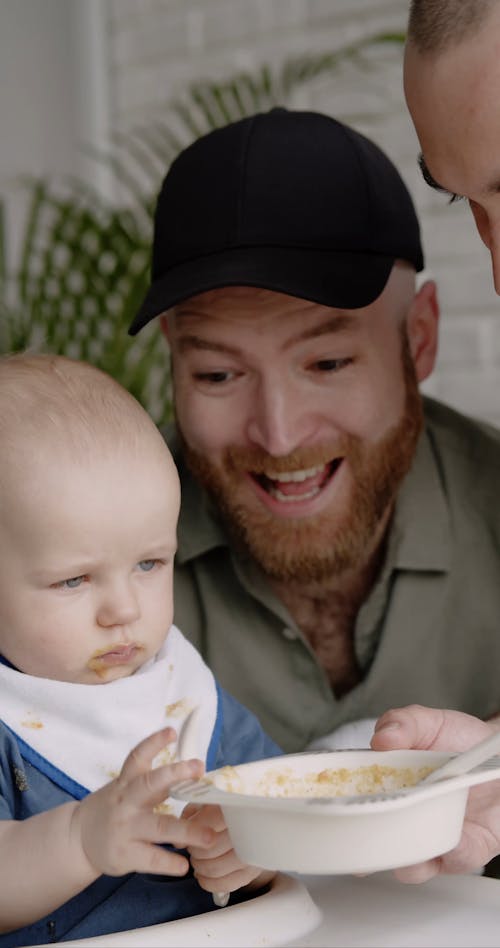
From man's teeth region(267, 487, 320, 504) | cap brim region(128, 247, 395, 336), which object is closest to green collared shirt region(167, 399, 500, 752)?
man's teeth region(267, 487, 320, 504)

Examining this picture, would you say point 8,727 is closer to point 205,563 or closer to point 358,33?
point 205,563

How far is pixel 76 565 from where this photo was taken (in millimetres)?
1156

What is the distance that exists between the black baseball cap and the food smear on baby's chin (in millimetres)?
601

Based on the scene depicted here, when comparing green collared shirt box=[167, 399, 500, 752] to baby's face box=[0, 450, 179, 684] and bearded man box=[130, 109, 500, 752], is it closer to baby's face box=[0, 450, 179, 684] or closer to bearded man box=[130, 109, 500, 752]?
bearded man box=[130, 109, 500, 752]

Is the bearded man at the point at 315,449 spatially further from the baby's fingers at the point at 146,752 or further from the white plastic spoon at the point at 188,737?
the baby's fingers at the point at 146,752

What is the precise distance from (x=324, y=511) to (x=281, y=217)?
414 mm

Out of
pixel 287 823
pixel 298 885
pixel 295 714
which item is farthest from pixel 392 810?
pixel 295 714

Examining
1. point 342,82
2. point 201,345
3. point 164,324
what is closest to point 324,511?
point 201,345

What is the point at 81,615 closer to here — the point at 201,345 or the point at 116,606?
the point at 116,606

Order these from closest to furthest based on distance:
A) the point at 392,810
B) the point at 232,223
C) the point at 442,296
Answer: the point at 392,810 < the point at 232,223 < the point at 442,296

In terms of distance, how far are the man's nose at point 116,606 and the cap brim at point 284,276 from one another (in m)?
0.59

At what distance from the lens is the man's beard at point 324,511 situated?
6.00 ft

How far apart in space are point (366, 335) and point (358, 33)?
6.23 feet

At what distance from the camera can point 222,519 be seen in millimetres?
1912
